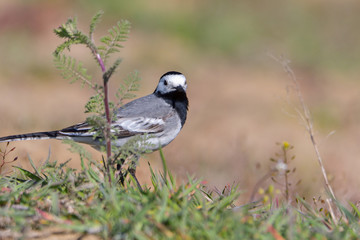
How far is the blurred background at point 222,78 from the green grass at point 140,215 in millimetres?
1674

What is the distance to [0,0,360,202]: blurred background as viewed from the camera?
804 cm

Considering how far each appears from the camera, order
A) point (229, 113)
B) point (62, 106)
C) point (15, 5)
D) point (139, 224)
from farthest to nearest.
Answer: point (15, 5) → point (229, 113) → point (62, 106) → point (139, 224)

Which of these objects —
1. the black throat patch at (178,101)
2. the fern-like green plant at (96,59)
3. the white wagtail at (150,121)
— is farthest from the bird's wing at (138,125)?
the fern-like green plant at (96,59)

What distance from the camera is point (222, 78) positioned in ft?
51.9

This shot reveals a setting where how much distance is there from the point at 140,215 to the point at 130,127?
2.72 m

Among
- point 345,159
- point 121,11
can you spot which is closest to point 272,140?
point 345,159

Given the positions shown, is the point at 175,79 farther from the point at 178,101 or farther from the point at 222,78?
the point at 222,78

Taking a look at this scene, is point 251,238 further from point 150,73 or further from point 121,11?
point 121,11

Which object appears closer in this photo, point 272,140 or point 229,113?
point 272,140

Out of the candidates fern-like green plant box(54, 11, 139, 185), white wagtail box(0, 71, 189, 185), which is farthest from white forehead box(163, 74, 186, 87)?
fern-like green plant box(54, 11, 139, 185)

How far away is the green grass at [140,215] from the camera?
3.20 metres

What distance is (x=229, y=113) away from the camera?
12.6 metres

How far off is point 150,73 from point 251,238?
40.7 feet

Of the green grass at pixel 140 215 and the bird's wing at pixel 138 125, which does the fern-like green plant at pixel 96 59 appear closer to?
the green grass at pixel 140 215
